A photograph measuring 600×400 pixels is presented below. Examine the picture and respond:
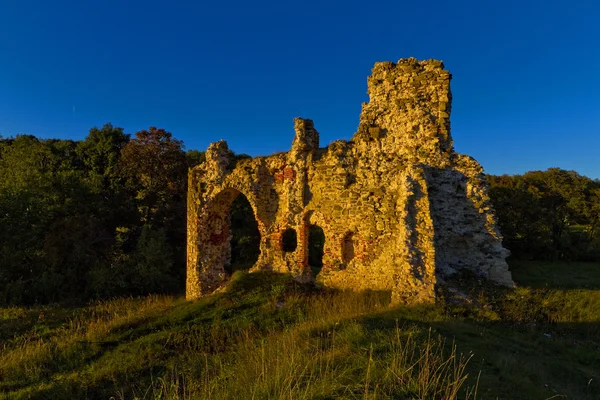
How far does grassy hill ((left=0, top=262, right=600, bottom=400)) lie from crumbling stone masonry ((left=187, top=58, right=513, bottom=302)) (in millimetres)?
792

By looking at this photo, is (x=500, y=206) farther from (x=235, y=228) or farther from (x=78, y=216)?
(x=78, y=216)

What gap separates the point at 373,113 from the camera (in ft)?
35.9

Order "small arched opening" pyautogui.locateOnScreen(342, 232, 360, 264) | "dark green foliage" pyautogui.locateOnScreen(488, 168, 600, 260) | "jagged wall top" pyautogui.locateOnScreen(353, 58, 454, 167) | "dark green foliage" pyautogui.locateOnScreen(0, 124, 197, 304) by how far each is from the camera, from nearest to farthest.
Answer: "jagged wall top" pyautogui.locateOnScreen(353, 58, 454, 167)
"small arched opening" pyautogui.locateOnScreen(342, 232, 360, 264)
"dark green foliage" pyautogui.locateOnScreen(0, 124, 197, 304)
"dark green foliage" pyautogui.locateOnScreen(488, 168, 600, 260)

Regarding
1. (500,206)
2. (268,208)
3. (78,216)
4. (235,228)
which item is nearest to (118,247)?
(78,216)

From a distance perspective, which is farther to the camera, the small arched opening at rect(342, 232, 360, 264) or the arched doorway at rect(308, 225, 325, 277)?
the arched doorway at rect(308, 225, 325, 277)

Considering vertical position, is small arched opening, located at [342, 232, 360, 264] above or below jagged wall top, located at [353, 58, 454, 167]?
below

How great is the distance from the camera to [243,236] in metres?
19.4

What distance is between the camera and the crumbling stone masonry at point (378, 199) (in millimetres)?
9023

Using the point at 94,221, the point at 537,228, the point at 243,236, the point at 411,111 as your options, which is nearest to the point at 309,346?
the point at 411,111

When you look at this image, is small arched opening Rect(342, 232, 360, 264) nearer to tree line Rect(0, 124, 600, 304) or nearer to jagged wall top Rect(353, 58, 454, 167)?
jagged wall top Rect(353, 58, 454, 167)

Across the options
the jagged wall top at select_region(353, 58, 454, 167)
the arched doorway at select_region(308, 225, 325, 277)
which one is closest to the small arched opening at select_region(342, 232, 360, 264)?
the jagged wall top at select_region(353, 58, 454, 167)

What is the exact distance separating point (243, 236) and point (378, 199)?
10.9 meters

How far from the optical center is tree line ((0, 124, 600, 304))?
48.8 ft

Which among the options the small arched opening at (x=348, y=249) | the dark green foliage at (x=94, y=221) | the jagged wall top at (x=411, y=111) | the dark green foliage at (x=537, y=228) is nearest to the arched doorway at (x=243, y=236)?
the dark green foliage at (x=94, y=221)
